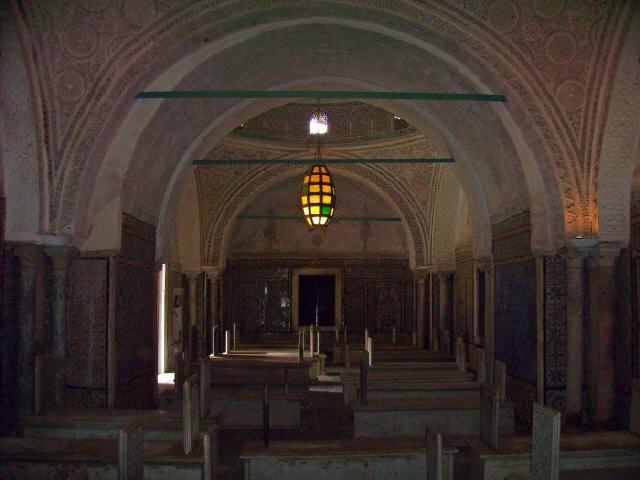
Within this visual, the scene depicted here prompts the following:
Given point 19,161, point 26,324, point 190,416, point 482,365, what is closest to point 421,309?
point 482,365

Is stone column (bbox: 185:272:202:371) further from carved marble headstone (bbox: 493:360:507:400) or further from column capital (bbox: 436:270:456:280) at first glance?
carved marble headstone (bbox: 493:360:507:400)

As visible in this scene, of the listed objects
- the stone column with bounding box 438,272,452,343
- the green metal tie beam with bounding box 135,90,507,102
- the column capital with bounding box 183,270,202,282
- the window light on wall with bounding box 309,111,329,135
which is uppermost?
the window light on wall with bounding box 309,111,329,135

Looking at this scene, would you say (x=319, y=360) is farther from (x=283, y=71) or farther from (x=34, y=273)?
(x=34, y=273)

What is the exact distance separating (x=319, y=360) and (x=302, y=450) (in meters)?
8.39

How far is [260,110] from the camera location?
10.4 m

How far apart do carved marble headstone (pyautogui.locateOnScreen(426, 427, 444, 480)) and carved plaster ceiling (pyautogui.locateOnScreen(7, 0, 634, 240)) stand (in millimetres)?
3935

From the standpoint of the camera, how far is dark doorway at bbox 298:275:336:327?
1798 centimetres

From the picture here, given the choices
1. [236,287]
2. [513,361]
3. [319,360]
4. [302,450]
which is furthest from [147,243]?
[236,287]

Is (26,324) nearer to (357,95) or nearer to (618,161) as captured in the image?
(357,95)

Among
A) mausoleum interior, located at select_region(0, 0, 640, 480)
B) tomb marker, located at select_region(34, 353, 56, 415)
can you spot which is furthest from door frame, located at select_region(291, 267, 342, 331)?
tomb marker, located at select_region(34, 353, 56, 415)

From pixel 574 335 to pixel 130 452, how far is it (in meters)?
5.26

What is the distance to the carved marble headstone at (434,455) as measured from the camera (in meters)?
4.32

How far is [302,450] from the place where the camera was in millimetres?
5676

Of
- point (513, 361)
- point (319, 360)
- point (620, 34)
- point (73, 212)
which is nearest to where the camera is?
point (620, 34)
